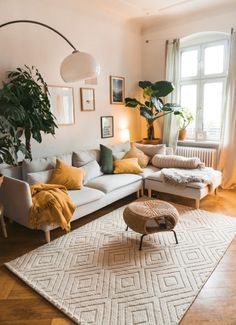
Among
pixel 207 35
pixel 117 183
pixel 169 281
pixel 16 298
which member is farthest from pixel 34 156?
pixel 207 35

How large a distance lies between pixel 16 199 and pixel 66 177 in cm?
70

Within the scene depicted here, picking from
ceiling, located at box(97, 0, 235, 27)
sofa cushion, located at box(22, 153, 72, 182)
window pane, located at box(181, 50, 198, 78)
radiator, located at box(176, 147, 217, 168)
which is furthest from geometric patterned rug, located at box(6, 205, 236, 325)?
ceiling, located at box(97, 0, 235, 27)

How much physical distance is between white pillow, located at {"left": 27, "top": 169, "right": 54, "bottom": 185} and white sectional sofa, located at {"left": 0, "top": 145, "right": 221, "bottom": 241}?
1 centimetres

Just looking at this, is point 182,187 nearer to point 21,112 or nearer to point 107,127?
point 107,127

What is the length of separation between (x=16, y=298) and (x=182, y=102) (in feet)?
14.4

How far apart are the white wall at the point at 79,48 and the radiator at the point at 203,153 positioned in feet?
4.03

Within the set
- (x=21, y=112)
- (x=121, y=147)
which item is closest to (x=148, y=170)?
(x=121, y=147)

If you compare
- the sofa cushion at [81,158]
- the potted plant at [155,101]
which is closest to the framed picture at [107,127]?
the potted plant at [155,101]

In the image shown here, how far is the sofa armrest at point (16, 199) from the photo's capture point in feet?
8.61

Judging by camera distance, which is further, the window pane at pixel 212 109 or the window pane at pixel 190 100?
the window pane at pixel 190 100

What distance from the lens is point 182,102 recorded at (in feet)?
16.5

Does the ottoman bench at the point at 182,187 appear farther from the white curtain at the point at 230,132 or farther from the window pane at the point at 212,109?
the window pane at the point at 212,109

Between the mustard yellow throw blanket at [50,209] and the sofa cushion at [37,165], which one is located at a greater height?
the sofa cushion at [37,165]

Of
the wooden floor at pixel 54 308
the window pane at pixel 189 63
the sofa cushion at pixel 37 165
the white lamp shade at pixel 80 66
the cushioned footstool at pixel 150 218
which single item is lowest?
the wooden floor at pixel 54 308
